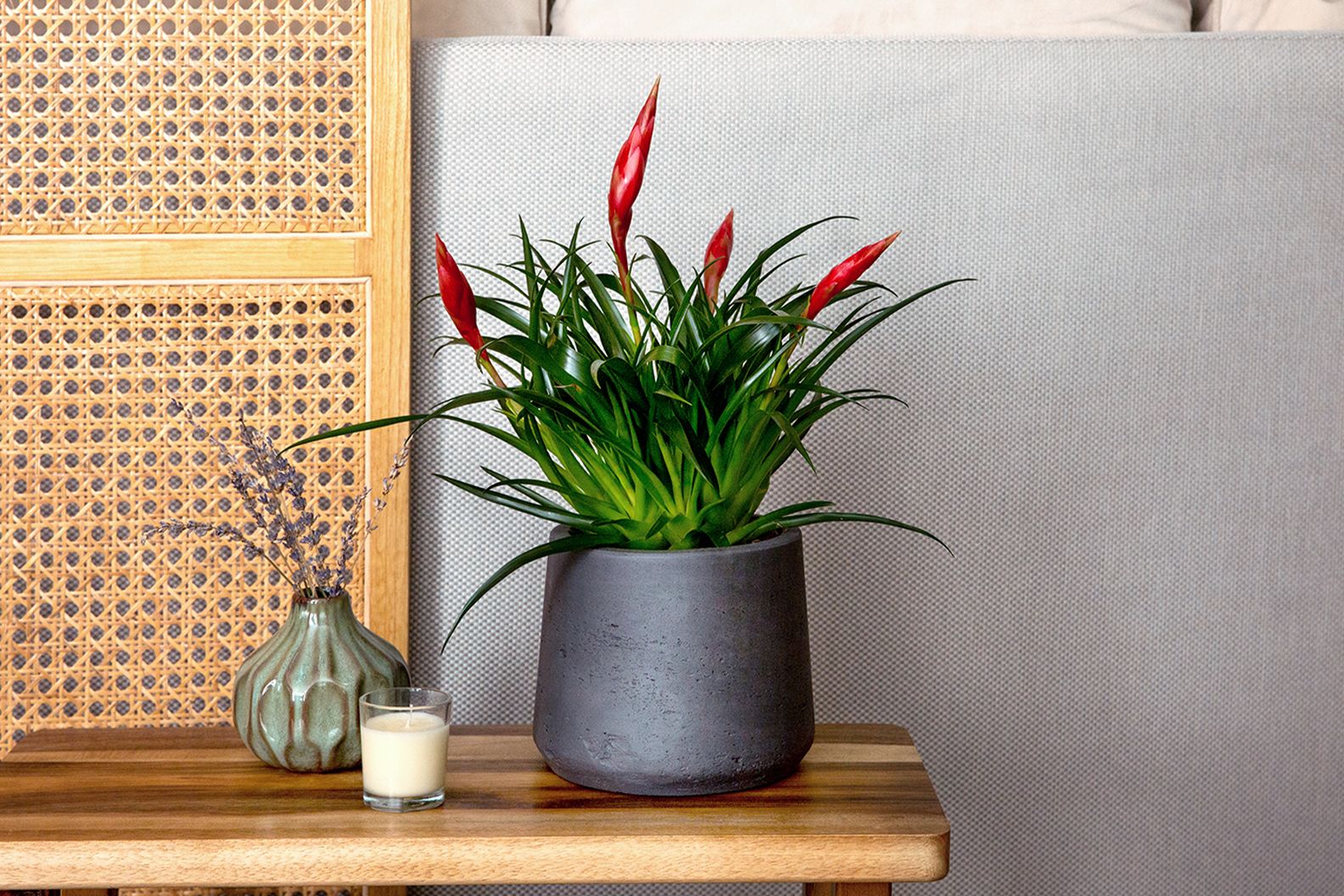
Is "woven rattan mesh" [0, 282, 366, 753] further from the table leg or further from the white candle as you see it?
the table leg

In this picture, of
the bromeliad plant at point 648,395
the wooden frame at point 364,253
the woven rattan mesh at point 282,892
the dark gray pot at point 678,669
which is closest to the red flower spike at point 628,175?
the bromeliad plant at point 648,395

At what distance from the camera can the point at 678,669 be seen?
2.90ft

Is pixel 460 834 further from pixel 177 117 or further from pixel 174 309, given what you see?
pixel 177 117

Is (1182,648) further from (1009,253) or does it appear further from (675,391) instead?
(675,391)

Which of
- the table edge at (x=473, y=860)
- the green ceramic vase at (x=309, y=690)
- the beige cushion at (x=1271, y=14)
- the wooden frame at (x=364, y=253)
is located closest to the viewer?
the table edge at (x=473, y=860)

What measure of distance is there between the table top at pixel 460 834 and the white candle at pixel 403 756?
19mm

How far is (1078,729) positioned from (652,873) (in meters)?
0.55

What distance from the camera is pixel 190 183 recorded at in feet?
3.79

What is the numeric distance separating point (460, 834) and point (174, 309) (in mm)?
600


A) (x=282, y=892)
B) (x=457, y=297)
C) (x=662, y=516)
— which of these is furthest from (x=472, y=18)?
(x=282, y=892)

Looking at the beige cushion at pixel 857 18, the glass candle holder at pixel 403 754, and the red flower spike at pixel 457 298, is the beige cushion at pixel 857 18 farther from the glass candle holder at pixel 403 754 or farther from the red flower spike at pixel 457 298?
the glass candle holder at pixel 403 754

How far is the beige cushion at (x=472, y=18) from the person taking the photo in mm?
1271

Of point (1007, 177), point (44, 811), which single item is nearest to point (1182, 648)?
point (1007, 177)

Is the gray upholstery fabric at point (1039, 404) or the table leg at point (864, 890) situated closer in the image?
the table leg at point (864, 890)
